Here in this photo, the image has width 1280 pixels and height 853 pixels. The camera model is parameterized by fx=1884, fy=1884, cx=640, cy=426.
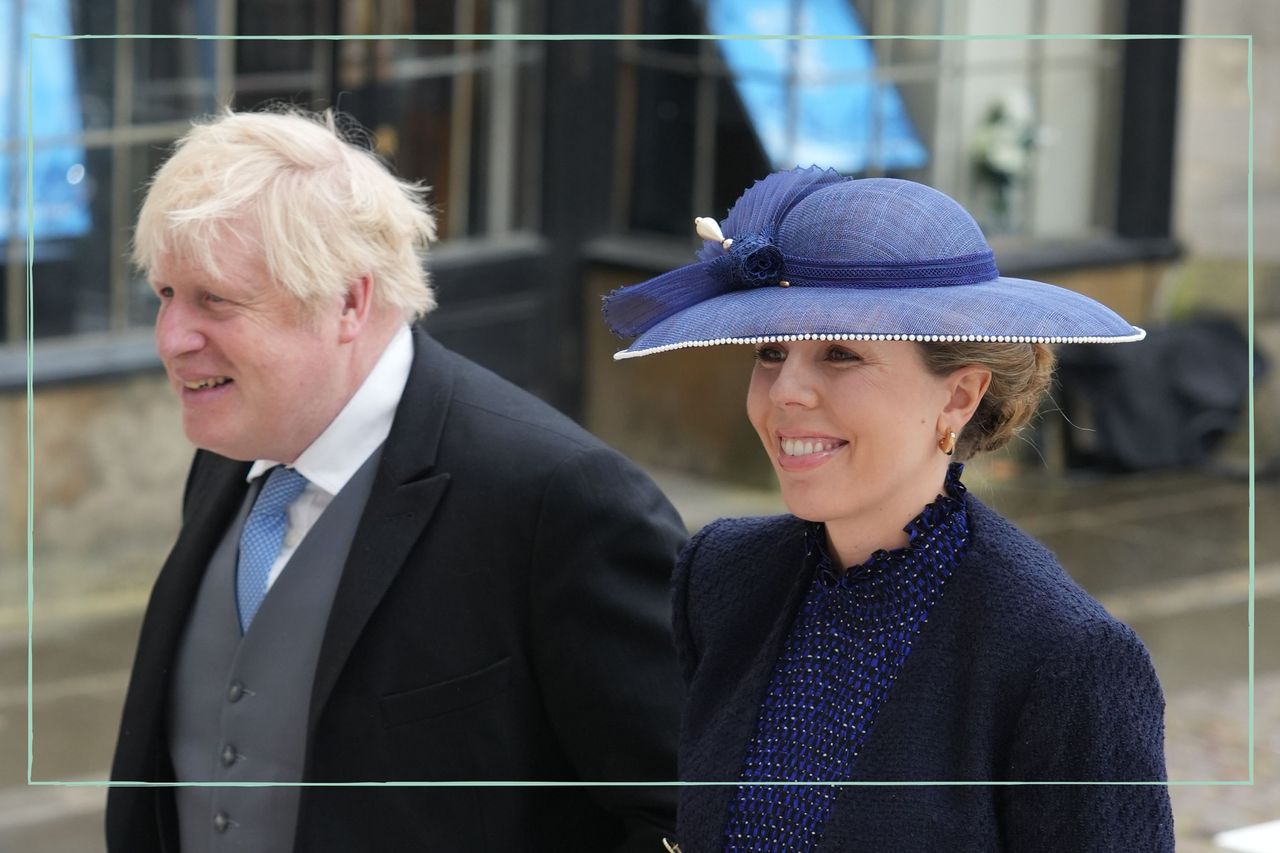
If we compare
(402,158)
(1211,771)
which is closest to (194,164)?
(1211,771)

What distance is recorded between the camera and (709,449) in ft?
8.07

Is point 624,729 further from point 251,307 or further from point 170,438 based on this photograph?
point 170,438

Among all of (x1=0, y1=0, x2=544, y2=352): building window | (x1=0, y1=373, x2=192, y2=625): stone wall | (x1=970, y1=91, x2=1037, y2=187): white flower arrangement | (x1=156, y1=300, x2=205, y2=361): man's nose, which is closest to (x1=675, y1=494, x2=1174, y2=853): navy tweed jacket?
(x1=156, y1=300, x2=205, y2=361): man's nose

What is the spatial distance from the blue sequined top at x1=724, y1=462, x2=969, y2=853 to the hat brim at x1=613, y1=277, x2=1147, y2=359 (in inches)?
8.3

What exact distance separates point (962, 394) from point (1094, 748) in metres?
0.37

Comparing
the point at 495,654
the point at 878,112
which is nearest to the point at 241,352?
the point at 495,654

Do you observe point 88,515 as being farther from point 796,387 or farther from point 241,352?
point 796,387

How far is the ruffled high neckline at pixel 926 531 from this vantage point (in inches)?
74.0

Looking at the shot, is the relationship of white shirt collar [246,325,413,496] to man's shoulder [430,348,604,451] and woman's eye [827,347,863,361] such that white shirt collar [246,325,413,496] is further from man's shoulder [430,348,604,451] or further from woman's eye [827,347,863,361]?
woman's eye [827,347,863,361]

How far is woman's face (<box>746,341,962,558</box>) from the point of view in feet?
5.99

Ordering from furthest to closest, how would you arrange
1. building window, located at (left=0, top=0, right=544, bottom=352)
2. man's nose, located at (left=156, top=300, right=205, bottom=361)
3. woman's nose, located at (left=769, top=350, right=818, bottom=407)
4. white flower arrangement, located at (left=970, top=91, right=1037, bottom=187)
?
white flower arrangement, located at (left=970, top=91, right=1037, bottom=187), building window, located at (left=0, top=0, right=544, bottom=352), man's nose, located at (left=156, top=300, right=205, bottom=361), woman's nose, located at (left=769, top=350, right=818, bottom=407)

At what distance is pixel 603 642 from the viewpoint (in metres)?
2.26

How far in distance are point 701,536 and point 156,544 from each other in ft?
2.89

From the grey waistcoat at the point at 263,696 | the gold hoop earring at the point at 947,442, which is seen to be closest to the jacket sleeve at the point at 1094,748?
the gold hoop earring at the point at 947,442
